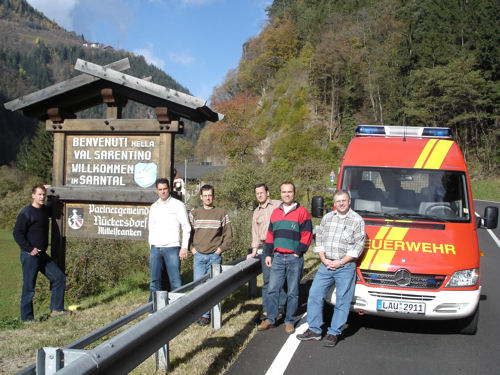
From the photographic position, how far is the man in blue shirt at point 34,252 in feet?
21.2

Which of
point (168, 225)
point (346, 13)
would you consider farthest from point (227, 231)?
point (346, 13)

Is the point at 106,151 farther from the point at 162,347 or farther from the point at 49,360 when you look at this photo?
the point at 49,360

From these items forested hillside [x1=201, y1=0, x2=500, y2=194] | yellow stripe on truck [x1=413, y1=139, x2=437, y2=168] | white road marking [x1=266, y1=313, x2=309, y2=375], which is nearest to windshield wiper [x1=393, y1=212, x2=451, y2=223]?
yellow stripe on truck [x1=413, y1=139, x2=437, y2=168]

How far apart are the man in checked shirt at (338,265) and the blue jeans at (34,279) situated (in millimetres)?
3725

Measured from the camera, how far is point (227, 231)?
6.49 metres

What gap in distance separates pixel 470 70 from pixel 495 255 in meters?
32.9

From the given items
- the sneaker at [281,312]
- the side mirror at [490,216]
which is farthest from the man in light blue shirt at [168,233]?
the side mirror at [490,216]

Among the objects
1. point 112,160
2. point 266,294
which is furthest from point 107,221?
point 266,294

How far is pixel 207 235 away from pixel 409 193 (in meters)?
3.06

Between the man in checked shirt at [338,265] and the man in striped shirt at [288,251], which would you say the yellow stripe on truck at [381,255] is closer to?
the man in checked shirt at [338,265]

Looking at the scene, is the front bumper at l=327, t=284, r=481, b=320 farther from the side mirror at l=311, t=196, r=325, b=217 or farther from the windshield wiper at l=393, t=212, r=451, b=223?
the side mirror at l=311, t=196, r=325, b=217

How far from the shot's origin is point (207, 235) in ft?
21.0

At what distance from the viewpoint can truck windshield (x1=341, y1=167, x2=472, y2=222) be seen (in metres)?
6.51

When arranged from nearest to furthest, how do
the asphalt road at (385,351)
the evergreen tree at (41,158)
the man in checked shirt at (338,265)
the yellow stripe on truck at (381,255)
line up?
the asphalt road at (385,351) → the man in checked shirt at (338,265) → the yellow stripe on truck at (381,255) → the evergreen tree at (41,158)
